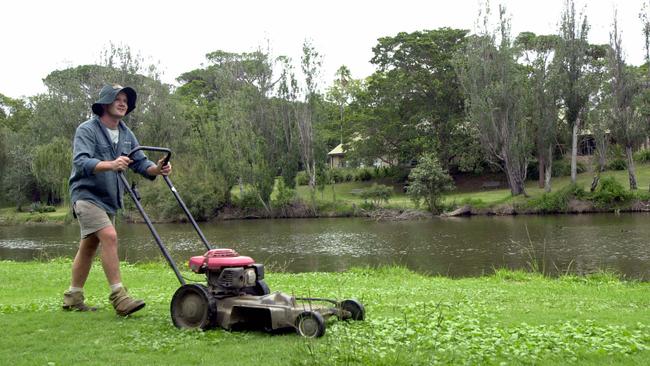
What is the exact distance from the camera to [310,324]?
17.0ft

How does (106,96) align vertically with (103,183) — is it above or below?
above

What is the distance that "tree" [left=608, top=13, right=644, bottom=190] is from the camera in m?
42.5

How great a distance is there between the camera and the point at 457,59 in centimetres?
4925

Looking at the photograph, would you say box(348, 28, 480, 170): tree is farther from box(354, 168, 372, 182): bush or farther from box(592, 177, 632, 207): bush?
box(592, 177, 632, 207): bush

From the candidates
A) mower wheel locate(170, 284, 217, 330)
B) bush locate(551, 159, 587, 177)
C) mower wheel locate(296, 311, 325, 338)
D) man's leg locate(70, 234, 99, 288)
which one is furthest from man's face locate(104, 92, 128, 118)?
bush locate(551, 159, 587, 177)

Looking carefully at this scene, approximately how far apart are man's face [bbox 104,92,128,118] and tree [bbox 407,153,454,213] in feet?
122

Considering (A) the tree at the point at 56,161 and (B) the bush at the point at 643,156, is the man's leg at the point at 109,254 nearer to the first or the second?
(A) the tree at the point at 56,161

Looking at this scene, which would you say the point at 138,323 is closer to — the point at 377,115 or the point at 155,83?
the point at 155,83

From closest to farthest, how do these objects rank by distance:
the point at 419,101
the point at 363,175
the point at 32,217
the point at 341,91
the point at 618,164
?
the point at 618,164 < the point at 32,217 < the point at 419,101 < the point at 363,175 < the point at 341,91

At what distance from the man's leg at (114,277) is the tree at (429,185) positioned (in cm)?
3749

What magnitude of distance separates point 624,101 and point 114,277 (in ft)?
144

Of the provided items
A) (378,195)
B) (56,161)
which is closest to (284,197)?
(378,195)

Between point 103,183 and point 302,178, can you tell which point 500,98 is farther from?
point 103,183

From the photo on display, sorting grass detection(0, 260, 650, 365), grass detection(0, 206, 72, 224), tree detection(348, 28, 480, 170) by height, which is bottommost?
grass detection(0, 206, 72, 224)
